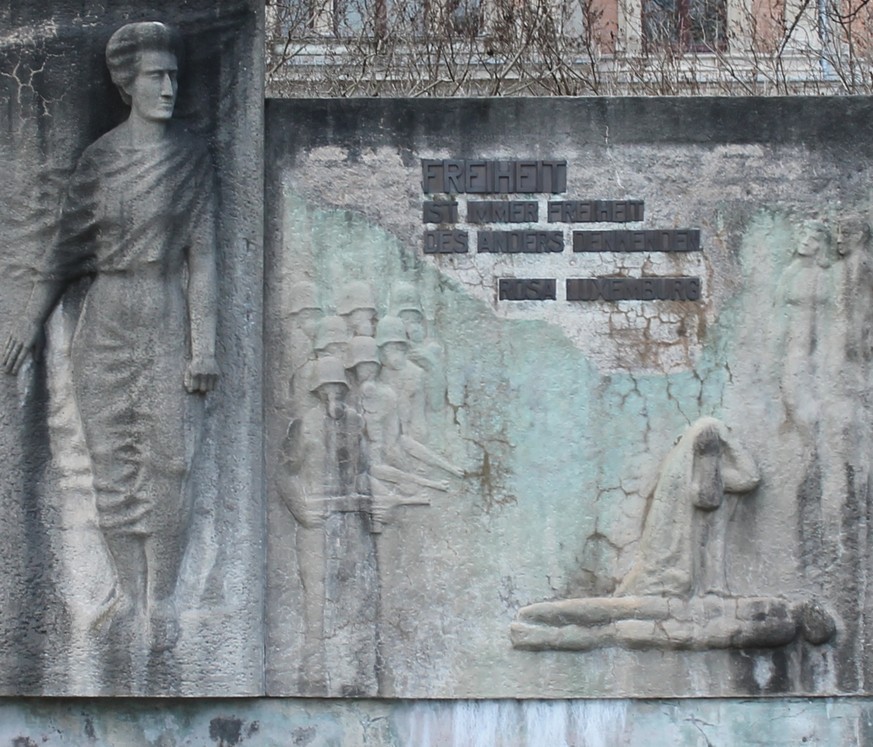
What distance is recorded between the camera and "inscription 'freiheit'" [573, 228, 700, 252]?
784 centimetres

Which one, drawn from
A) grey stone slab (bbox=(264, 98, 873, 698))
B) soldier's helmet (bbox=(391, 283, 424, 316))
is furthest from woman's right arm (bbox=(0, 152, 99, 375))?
soldier's helmet (bbox=(391, 283, 424, 316))

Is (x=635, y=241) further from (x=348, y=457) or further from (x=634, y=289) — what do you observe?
(x=348, y=457)

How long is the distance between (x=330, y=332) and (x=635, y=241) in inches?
54.7

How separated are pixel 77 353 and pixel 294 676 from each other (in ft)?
5.50

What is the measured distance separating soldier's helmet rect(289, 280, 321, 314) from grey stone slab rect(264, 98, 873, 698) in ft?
0.05

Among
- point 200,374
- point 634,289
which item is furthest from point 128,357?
point 634,289

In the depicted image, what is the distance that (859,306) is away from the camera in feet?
25.7

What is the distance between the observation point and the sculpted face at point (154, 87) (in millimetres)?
7598

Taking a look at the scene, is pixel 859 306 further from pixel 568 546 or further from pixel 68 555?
pixel 68 555

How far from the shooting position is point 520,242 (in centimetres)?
783

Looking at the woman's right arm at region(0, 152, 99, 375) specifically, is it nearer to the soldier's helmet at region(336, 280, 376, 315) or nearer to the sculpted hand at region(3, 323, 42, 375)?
the sculpted hand at region(3, 323, 42, 375)

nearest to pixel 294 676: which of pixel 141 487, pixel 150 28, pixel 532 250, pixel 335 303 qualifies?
pixel 141 487

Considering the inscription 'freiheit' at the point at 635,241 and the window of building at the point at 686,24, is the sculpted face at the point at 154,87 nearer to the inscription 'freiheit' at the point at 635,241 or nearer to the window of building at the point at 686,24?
the inscription 'freiheit' at the point at 635,241

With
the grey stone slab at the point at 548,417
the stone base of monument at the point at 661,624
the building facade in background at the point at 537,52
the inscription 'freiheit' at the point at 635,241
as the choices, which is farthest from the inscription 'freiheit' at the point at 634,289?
the building facade in background at the point at 537,52
